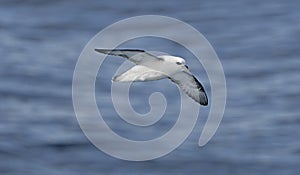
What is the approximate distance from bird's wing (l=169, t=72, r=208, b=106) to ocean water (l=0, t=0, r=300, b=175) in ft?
11.8

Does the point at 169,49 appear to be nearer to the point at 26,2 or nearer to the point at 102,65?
the point at 102,65

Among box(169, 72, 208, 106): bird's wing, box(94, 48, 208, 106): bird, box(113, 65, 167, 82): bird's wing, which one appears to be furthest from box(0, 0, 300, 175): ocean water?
box(113, 65, 167, 82): bird's wing

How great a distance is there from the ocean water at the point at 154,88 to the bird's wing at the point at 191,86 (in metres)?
3.59

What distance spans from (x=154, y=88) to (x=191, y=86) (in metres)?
6.13

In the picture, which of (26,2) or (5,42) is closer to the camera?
(5,42)

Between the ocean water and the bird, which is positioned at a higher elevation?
the ocean water

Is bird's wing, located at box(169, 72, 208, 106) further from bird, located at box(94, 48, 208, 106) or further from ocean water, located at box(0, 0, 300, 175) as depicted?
ocean water, located at box(0, 0, 300, 175)

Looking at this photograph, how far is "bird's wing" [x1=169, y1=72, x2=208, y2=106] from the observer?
11391 mm

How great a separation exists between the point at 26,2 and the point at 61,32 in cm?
189

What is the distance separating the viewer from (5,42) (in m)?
19.4

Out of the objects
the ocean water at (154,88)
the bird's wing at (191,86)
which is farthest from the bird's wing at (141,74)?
the ocean water at (154,88)

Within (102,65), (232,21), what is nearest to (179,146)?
(102,65)

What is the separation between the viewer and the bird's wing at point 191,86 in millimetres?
11391

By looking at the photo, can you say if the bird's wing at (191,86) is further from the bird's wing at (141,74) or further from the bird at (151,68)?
the bird's wing at (141,74)
